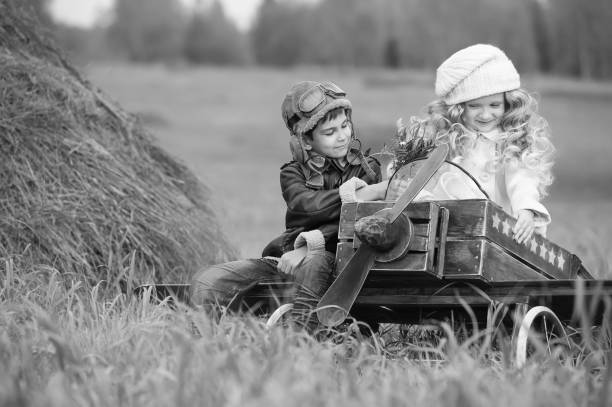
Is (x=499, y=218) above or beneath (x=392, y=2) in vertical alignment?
beneath

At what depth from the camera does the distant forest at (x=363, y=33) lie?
2189 inches

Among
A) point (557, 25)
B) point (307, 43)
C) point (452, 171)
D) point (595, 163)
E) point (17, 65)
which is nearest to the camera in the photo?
point (452, 171)

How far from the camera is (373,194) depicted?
4.37 metres

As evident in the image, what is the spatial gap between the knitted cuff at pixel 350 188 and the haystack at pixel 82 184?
4.54 feet

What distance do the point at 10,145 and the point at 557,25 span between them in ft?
181

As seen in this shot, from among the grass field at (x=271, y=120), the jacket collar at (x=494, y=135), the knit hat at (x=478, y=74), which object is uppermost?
the knit hat at (x=478, y=74)

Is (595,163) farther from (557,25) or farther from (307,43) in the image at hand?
(307,43)

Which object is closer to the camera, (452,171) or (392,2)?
(452,171)

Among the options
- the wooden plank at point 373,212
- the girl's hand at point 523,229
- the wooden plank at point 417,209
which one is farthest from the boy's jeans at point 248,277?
the girl's hand at point 523,229

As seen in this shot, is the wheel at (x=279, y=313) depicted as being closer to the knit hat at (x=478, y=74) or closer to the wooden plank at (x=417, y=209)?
the wooden plank at (x=417, y=209)

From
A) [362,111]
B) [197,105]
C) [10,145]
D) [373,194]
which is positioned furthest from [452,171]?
[197,105]

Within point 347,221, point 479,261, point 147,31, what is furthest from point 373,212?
point 147,31

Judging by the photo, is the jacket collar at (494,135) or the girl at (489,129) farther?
the jacket collar at (494,135)

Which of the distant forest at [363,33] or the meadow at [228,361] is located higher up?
the distant forest at [363,33]
